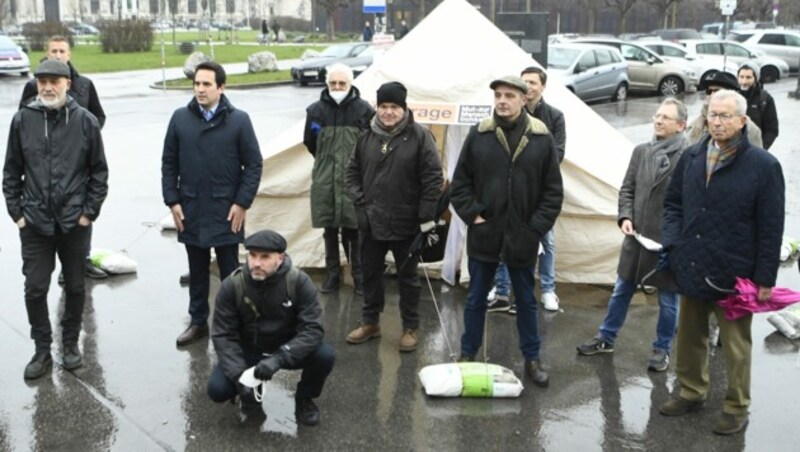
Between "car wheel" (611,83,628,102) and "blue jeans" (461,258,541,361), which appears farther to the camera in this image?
"car wheel" (611,83,628,102)

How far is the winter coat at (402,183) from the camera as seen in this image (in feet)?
19.3

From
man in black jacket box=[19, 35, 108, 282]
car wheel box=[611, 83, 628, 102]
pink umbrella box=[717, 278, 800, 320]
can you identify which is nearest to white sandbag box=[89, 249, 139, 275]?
man in black jacket box=[19, 35, 108, 282]

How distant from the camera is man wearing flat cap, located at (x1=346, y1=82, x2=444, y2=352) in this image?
586 centimetres

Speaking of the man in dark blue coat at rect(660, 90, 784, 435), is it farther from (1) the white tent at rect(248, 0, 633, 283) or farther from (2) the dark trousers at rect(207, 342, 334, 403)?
(1) the white tent at rect(248, 0, 633, 283)

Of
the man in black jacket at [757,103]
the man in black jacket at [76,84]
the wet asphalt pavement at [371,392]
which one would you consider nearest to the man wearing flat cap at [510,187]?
the wet asphalt pavement at [371,392]

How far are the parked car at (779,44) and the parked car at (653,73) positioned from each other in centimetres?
917

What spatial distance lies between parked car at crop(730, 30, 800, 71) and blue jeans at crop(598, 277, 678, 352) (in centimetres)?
3028

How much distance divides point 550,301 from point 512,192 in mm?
2064

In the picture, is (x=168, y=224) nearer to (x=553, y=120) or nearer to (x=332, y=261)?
(x=332, y=261)

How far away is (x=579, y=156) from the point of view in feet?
24.7

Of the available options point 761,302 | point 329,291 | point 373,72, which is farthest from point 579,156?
point 761,302

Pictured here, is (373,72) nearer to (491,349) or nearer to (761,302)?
(491,349)

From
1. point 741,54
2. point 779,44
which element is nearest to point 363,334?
point 741,54

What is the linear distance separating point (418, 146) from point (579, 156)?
2.19 meters
